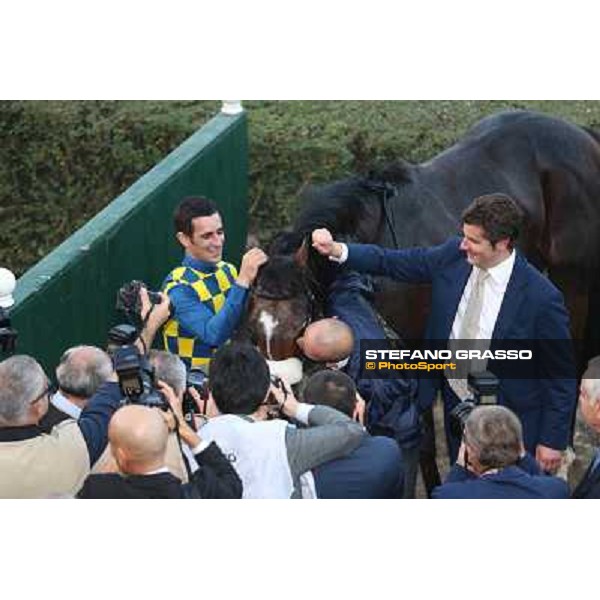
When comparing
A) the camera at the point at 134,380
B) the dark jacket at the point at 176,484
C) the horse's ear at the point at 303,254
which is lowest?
the dark jacket at the point at 176,484

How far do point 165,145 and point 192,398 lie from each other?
2979 millimetres

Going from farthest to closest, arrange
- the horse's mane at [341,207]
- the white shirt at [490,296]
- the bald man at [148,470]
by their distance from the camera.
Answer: the horse's mane at [341,207] → the white shirt at [490,296] → the bald man at [148,470]

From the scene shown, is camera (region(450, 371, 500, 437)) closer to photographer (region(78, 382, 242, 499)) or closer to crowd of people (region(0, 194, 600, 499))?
crowd of people (region(0, 194, 600, 499))

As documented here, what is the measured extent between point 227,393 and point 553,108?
2.96 metres

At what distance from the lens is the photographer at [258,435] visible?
11.1 ft

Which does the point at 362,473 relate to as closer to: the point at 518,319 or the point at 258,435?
the point at 258,435

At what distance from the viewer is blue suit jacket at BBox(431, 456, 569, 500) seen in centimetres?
334

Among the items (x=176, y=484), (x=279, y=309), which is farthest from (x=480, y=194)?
(x=176, y=484)

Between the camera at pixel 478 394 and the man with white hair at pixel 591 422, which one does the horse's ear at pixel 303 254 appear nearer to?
the camera at pixel 478 394

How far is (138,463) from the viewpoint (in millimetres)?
3186

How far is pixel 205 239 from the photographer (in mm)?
4430

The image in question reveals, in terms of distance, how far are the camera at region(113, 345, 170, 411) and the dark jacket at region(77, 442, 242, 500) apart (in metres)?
0.26

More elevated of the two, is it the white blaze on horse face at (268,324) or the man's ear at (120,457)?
the white blaze on horse face at (268,324)

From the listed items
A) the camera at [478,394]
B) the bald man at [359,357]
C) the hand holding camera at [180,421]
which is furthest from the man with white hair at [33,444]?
the camera at [478,394]
